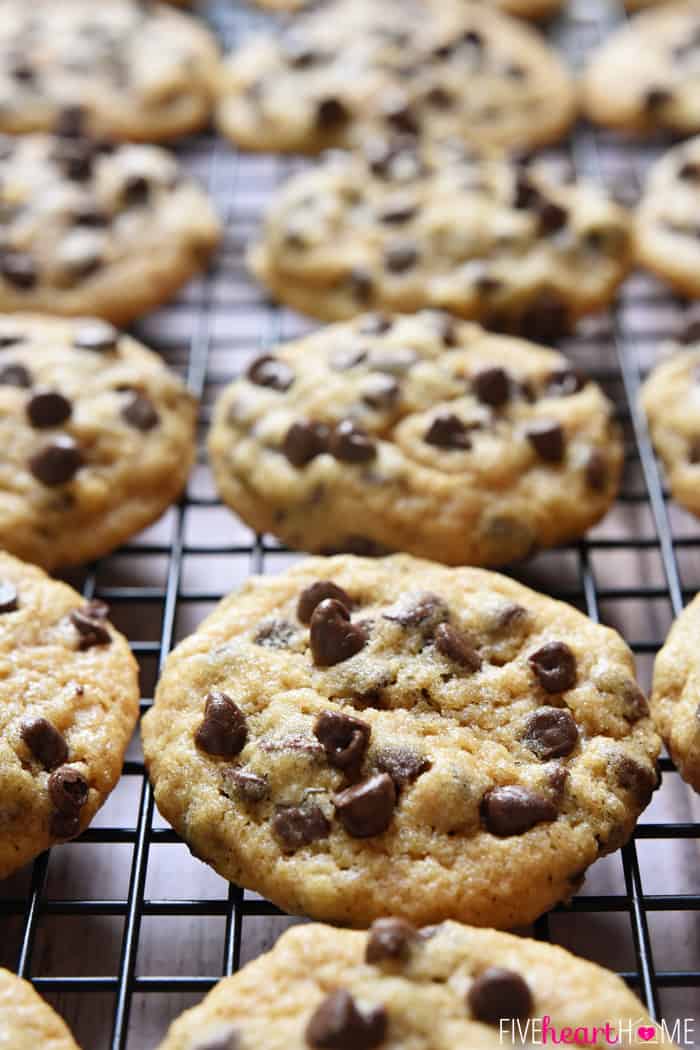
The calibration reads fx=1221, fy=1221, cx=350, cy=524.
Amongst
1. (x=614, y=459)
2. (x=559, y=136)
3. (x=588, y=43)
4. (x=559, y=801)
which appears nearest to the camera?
(x=559, y=801)

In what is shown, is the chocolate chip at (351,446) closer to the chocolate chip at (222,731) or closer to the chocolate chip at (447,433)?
the chocolate chip at (447,433)

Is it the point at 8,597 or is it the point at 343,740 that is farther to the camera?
the point at 8,597

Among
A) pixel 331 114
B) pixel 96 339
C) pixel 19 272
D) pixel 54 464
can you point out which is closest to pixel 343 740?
pixel 54 464

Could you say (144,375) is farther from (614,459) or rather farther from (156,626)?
(614,459)

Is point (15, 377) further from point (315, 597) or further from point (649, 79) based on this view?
point (649, 79)

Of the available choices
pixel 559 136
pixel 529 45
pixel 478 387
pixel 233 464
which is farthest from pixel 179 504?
pixel 529 45

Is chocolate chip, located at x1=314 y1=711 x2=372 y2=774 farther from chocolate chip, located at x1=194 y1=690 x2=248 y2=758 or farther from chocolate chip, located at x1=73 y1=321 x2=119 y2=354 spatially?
chocolate chip, located at x1=73 y1=321 x2=119 y2=354
